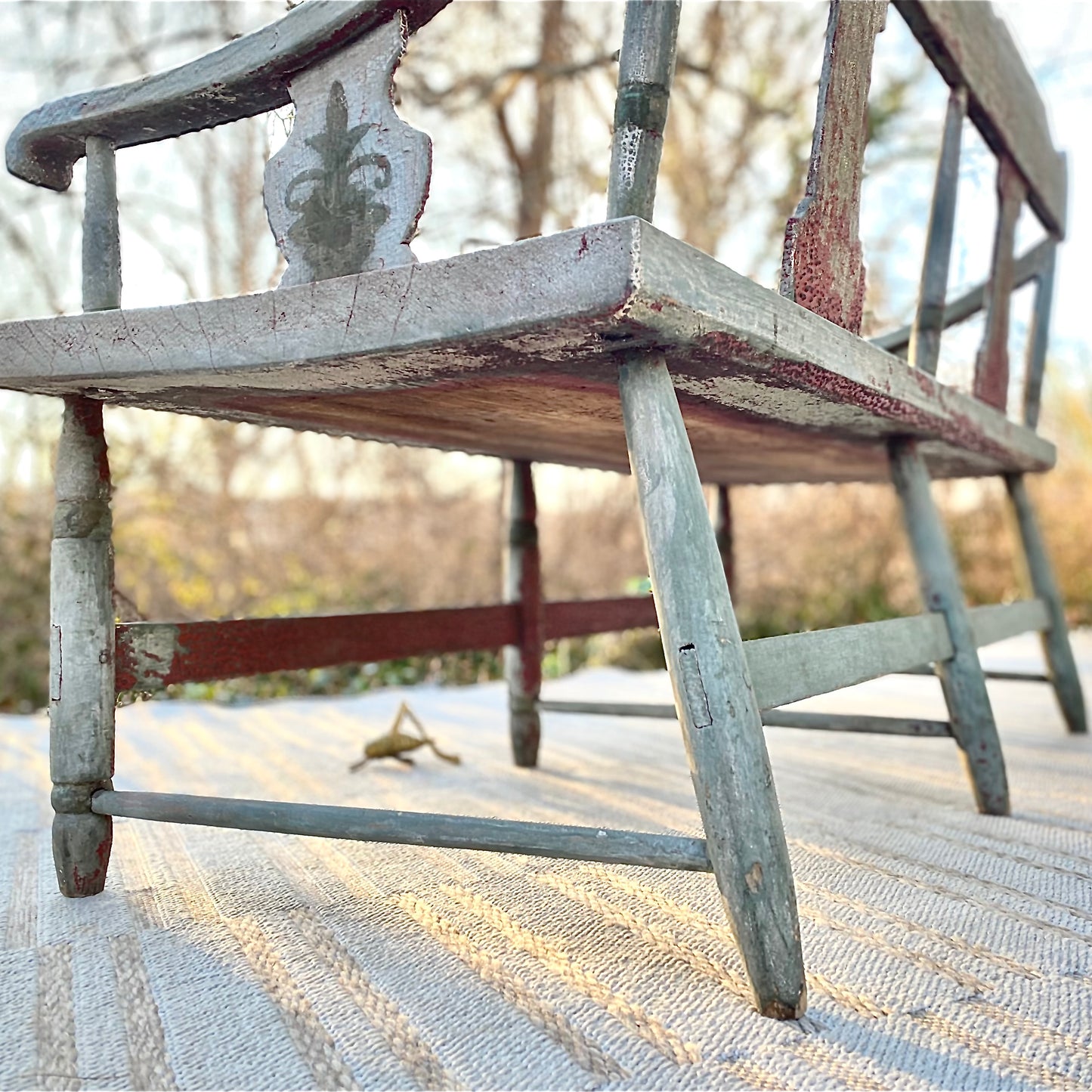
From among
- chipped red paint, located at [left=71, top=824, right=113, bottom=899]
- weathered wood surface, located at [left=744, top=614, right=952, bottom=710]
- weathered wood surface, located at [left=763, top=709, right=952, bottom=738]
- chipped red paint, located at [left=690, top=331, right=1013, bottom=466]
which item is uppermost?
chipped red paint, located at [left=690, top=331, right=1013, bottom=466]

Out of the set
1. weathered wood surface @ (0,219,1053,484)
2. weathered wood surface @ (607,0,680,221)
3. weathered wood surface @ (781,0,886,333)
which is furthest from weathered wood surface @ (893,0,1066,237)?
weathered wood surface @ (607,0,680,221)

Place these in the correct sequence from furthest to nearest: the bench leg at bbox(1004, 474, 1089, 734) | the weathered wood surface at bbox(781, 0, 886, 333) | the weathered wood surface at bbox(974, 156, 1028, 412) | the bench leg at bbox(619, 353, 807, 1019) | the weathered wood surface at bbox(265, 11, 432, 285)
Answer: the bench leg at bbox(1004, 474, 1089, 734)
the weathered wood surface at bbox(974, 156, 1028, 412)
the weathered wood surface at bbox(781, 0, 886, 333)
the weathered wood surface at bbox(265, 11, 432, 285)
the bench leg at bbox(619, 353, 807, 1019)

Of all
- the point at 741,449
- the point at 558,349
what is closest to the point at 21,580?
the point at 741,449

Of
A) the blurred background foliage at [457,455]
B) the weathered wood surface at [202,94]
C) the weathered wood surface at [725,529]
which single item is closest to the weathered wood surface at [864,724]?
the weathered wood surface at [725,529]

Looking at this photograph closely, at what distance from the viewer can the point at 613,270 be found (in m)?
0.85

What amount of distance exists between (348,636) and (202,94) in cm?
94

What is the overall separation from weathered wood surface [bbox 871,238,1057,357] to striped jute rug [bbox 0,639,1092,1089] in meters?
1.10

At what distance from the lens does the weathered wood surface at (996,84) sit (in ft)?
5.16

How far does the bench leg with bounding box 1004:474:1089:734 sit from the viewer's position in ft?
8.16

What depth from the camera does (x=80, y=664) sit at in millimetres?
1296

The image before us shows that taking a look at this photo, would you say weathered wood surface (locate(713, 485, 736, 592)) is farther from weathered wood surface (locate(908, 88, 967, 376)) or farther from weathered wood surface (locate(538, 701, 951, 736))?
weathered wood surface (locate(908, 88, 967, 376))

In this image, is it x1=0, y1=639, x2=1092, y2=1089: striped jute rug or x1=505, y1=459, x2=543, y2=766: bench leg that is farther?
x1=505, y1=459, x2=543, y2=766: bench leg

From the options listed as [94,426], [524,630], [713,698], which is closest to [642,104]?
[713,698]

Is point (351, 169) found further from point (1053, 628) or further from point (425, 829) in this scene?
point (1053, 628)
